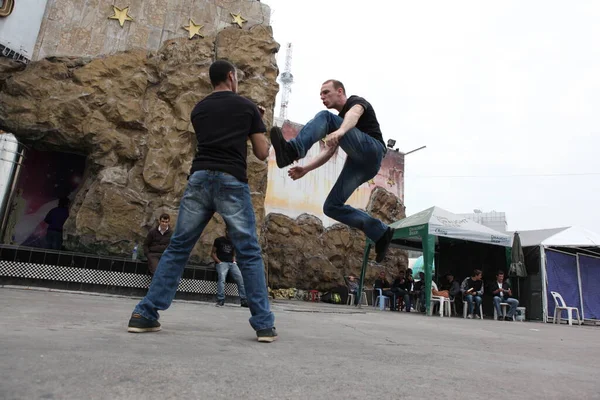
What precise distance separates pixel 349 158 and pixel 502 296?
9.42m

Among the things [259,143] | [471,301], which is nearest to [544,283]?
[471,301]

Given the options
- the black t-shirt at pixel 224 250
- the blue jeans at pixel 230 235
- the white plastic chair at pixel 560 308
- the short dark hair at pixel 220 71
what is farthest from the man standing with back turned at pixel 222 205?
the white plastic chair at pixel 560 308

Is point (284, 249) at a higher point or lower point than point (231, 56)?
lower

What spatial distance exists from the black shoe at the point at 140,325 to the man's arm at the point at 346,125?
64.2 inches

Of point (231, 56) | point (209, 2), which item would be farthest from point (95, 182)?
point (209, 2)

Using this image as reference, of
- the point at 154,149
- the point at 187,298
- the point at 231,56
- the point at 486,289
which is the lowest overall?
the point at 187,298

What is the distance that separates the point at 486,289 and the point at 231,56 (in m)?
9.98

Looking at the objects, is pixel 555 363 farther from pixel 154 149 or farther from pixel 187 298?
pixel 154 149

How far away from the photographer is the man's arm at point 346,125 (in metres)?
2.69

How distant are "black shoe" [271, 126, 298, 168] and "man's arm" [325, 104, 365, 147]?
261mm

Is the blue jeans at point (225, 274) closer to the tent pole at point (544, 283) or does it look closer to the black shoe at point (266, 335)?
the black shoe at point (266, 335)

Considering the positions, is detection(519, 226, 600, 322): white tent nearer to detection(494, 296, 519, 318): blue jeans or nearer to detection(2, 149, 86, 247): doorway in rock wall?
detection(494, 296, 519, 318): blue jeans

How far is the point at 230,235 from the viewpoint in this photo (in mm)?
2553

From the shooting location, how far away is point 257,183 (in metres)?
10.1
